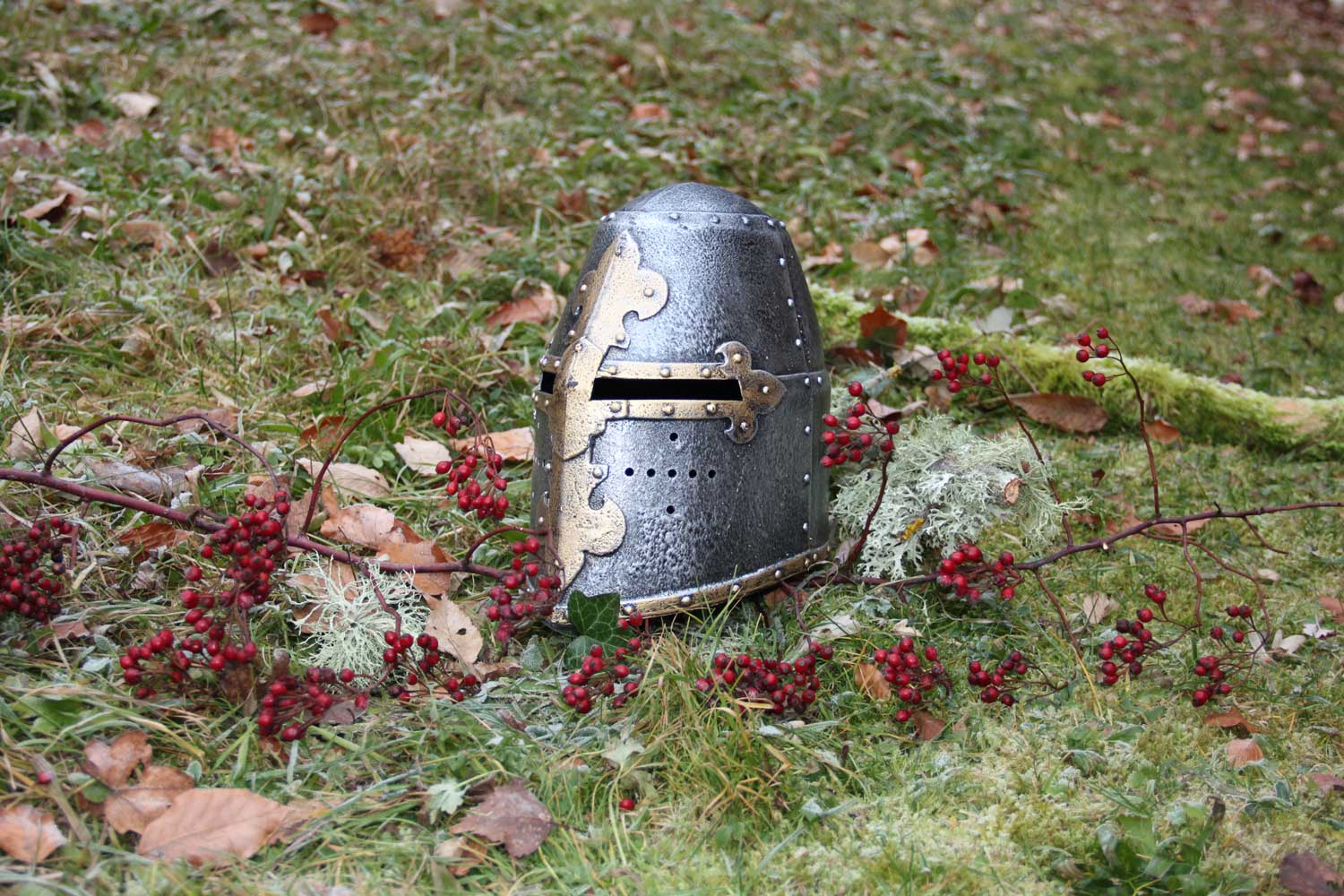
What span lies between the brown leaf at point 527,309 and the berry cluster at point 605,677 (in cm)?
170

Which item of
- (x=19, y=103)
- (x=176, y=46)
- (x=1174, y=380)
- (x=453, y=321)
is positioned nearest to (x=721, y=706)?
(x=453, y=321)

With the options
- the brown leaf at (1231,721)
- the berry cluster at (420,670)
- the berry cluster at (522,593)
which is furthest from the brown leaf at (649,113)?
the brown leaf at (1231,721)

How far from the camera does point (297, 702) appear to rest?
6.55 ft

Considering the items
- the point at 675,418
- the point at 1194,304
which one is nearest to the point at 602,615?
the point at 675,418

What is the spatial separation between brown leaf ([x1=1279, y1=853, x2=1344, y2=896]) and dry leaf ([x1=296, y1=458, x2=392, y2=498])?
227cm

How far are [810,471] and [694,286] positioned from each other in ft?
1.81

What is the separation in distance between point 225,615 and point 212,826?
1.94 ft

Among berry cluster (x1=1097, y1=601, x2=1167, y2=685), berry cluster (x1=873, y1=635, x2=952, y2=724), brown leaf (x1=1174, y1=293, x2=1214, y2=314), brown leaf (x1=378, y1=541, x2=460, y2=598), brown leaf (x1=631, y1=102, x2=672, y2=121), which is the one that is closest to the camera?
berry cluster (x1=873, y1=635, x2=952, y2=724)

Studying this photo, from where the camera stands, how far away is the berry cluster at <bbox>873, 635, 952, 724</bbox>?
2152 mm

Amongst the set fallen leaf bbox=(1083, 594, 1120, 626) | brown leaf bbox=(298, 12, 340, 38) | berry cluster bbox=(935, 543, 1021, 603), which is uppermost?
brown leaf bbox=(298, 12, 340, 38)

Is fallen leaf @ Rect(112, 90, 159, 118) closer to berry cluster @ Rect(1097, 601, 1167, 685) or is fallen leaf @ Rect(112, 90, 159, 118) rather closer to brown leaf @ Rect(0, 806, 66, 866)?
brown leaf @ Rect(0, 806, 66, 866)

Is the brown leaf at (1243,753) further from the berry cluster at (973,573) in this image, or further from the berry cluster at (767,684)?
the berry cluster at (767,684)

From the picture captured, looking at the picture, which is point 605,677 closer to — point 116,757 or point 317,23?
point 116,757

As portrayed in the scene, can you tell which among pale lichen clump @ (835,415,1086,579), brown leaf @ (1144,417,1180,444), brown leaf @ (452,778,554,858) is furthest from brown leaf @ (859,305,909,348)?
brown leaf @ (452,778,554,858)
